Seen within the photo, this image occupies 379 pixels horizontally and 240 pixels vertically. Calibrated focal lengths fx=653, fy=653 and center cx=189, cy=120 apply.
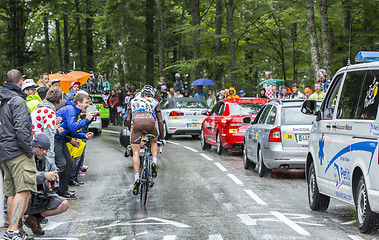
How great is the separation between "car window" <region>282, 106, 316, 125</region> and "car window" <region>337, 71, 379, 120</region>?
4710mm

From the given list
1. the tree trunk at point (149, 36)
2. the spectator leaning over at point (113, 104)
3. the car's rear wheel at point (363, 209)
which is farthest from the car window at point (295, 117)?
the tree trunk at point (149, 36)

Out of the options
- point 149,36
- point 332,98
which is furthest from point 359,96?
point 149,36

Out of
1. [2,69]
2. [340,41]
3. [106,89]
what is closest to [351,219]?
[340,41]

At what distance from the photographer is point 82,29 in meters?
50.4

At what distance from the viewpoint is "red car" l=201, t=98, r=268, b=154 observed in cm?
1856

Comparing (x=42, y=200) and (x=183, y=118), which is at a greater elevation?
(x=183, y=118)

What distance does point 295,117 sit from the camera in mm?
13922

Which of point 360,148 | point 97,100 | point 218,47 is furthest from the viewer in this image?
point 218,47

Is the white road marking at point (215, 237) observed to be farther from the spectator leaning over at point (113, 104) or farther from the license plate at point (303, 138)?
the spectator leaning over at point (113, 104)

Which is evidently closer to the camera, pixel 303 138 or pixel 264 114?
pixel 303 138

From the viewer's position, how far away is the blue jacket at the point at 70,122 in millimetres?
11312

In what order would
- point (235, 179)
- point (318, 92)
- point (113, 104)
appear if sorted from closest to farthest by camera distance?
point (235, 179) < point (318, 92) < point (113, 104)

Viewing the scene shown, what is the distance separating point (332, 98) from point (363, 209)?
223 centimetres

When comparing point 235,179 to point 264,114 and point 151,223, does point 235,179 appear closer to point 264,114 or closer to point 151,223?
point 264,114
